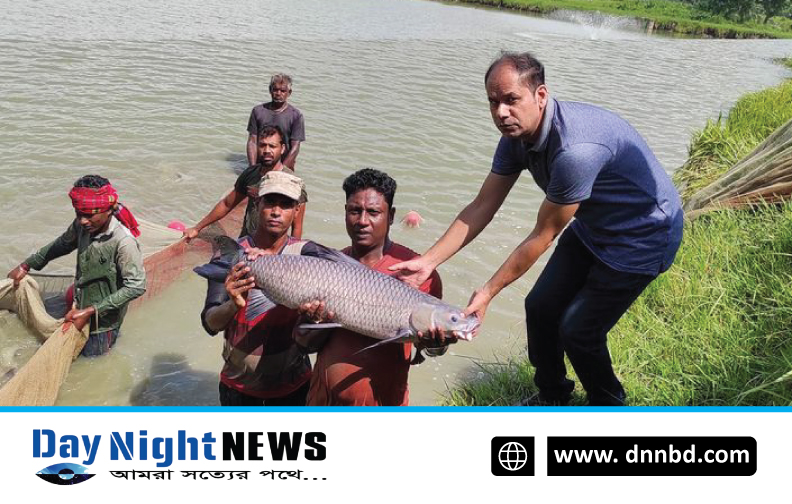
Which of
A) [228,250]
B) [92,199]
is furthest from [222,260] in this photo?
[92,199]

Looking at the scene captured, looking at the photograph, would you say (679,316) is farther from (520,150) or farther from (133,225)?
(133,225)

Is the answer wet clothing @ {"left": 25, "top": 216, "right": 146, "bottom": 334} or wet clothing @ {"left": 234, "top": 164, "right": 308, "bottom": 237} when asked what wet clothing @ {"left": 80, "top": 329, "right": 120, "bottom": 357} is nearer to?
wet clothing @ {"left": 25, "top": 216, "right": 146, "bottom": 334}

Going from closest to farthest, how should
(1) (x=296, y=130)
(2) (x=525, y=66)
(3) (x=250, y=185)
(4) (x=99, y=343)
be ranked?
(2) (x=525, y=66)
(4) (x=99, y=343)
(3) (x=250, y=185)
(1) (x=296, y=130)

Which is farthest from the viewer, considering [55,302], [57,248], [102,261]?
[55,302]

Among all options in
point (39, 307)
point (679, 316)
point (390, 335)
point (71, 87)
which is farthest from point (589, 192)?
point (71, 87)

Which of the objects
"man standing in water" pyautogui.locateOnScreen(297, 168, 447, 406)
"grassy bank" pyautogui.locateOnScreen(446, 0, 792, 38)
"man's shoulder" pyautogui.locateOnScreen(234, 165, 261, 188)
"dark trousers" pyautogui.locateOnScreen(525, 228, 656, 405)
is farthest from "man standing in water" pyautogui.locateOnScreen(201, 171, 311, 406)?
"grassy bank" pyautogui.locateOnScreen(446, 0, 792, 38)

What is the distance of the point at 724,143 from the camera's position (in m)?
7.40

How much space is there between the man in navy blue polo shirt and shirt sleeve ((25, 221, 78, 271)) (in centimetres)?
263

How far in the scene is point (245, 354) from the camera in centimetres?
290

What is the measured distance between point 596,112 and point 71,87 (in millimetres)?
10668

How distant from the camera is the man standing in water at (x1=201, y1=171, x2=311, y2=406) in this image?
9.41 feet

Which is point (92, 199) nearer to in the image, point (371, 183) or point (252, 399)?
point (252, 399)

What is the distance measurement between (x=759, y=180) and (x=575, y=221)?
A: 303 cm

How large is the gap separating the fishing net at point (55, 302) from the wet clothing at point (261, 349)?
143 cm
